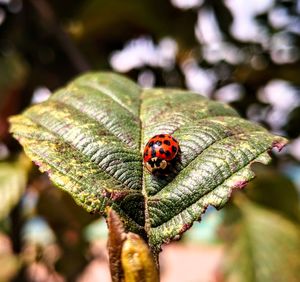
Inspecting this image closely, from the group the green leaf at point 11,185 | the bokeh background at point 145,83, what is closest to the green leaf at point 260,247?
the bokeh background at point 145,83

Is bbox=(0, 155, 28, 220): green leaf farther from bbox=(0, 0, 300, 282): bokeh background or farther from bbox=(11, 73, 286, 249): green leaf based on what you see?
bbox=(11, 73, 286, 249): green leaf

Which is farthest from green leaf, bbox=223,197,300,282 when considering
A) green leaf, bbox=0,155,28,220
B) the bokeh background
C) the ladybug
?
the ladybug

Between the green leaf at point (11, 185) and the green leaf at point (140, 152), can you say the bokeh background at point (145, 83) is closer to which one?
the green leaf at point (11, 185)

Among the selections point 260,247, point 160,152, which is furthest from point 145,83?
point 160,152

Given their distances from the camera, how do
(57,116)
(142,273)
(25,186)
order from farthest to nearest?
(25,186) < (57,116) < (142,273)

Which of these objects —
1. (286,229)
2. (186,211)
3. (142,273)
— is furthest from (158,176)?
(286,229)

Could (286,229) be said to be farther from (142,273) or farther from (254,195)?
(142,273)
